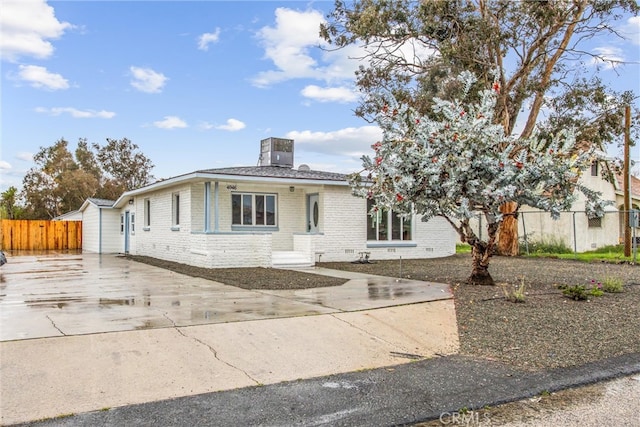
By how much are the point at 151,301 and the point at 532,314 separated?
6217 millimetres

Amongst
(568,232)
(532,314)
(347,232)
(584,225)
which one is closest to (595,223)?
(584,225)

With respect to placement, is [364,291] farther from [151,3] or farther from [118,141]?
[118,141]

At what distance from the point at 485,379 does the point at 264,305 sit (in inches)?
164

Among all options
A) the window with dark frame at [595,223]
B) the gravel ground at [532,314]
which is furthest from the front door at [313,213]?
the window with dark frame at [595,223]

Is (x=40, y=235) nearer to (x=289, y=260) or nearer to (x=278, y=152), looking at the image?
(x=278, y=152)

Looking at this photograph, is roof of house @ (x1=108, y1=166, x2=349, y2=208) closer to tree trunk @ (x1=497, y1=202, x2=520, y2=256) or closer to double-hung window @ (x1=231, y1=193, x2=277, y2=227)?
double-hung window @ (x1=231, y1=193, x2=277, y2=227)

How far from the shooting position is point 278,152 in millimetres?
20188

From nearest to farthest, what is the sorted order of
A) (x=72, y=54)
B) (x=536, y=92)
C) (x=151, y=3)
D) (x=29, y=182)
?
(x=151, y=3), (x=72, y=54), (x=536, y=92), (x=29, y=182)

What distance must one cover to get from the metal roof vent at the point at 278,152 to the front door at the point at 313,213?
8.61 ft

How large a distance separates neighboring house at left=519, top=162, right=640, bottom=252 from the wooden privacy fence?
80.8 feet

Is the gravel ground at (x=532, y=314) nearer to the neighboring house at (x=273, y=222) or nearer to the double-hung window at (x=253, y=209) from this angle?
the neighboring house at (x=273, y=222)

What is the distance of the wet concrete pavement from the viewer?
464cm

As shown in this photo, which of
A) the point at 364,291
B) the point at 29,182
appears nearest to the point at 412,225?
the point at 364,291

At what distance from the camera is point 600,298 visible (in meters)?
9.72
